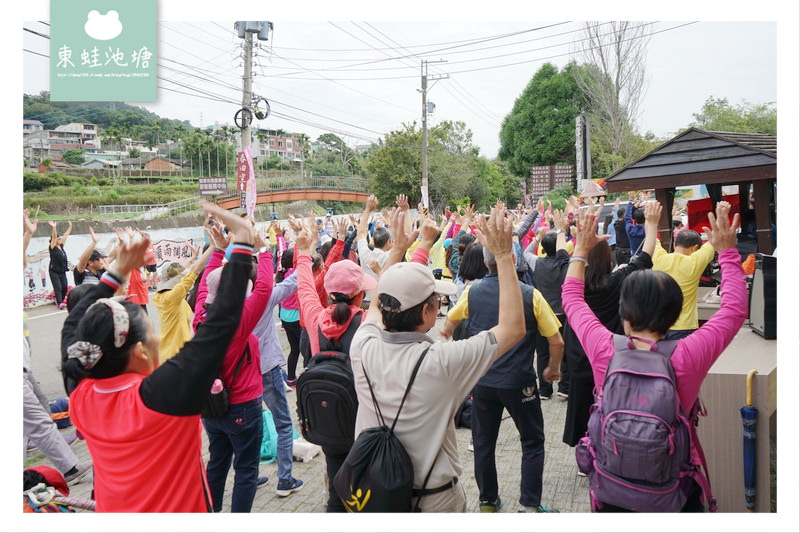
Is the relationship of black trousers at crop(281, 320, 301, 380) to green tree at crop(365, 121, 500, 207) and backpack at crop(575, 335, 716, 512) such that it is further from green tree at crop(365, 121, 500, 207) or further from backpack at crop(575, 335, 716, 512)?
green tree at crop(365, 121, 500, 207)

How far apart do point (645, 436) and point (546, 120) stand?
118 feet

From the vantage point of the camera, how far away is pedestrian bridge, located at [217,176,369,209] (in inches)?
970

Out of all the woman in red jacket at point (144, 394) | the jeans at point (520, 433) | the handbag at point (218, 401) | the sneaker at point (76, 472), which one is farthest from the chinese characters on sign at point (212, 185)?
the woman in red jacket at point (144, 394)

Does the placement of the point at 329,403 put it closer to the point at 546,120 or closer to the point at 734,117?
the point at 734,117

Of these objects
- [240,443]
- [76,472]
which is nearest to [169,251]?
[76,472]

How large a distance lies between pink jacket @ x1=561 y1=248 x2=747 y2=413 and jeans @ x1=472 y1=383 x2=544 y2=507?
1117 mm

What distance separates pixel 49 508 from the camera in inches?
92.3

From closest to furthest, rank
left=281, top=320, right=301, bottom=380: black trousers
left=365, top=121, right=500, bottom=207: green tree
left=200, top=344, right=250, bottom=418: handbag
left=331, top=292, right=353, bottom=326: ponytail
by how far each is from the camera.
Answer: left=331, top=292, right=353, bottom=326: ponytail, left=200, top=344, right=250, bottom=418: handbag, left=281, top=320, right=301, bottom=380: black trousers, left=365, top=121, right=500, bottom=207: green tree

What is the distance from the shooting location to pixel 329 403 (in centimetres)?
282

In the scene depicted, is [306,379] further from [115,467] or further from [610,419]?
[610,419]

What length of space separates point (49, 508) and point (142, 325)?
912mm

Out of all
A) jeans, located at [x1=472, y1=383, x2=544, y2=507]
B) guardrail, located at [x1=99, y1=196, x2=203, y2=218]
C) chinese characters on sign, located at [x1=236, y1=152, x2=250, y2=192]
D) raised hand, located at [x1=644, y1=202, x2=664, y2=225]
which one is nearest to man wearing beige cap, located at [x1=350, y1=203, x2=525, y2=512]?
jeans, located at [x1=472, y1=383, x2=544, y2=507]

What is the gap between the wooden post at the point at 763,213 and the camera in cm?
496

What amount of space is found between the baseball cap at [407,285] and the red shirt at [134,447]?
839 mm
